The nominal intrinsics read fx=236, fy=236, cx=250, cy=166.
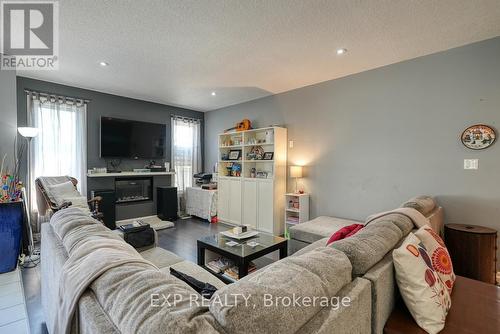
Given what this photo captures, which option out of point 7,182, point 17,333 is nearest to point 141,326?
point 17,333

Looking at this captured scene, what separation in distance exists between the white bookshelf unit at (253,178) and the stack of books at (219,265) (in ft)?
5.69

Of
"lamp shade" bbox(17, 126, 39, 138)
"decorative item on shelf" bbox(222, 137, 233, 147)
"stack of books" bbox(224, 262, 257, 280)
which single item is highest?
"decorative item on shelf" bbox(222, 137, 233, 147)

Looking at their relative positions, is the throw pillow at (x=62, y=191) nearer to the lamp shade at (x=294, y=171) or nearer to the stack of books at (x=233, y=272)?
the stack of books at (x=233, y=272)

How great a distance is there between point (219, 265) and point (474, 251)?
2.49 meters

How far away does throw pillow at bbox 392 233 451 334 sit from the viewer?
1112 millimetres

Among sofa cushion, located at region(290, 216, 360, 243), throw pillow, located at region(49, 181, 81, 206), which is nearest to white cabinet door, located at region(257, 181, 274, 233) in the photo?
sofa cushion, located at region(290, 216, 360, 243)

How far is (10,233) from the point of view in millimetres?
2635

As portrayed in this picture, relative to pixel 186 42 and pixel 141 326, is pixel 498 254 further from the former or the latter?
pixel 186 42

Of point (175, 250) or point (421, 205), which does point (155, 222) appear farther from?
point (421, 205)

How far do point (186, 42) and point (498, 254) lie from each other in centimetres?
408

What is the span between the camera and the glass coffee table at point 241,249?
2125 millimetres

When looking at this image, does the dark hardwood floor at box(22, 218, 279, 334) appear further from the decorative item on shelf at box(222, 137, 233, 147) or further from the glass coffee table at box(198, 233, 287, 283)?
the decorative item on shelf at box(222, 137, 233, 147)

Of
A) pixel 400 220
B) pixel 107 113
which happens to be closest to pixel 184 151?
pixel 107 113

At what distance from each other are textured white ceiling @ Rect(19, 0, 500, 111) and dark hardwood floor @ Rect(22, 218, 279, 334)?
2540 millimetres
